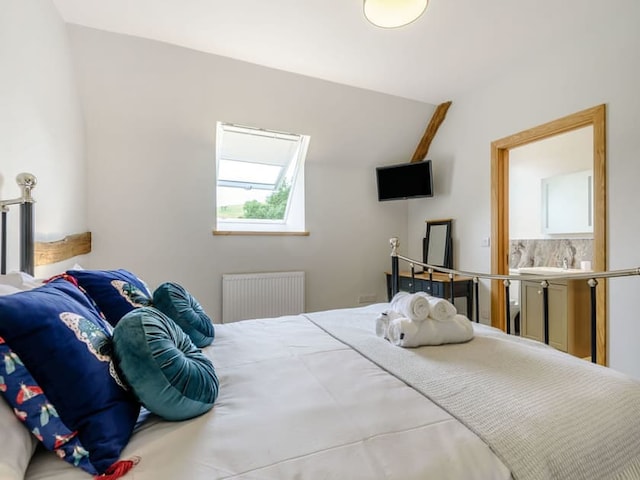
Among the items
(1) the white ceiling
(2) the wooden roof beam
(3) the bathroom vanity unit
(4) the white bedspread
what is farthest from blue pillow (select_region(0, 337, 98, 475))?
(2) the wooden roof beam

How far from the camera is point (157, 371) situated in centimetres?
76

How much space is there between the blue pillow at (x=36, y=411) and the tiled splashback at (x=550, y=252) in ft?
13.7

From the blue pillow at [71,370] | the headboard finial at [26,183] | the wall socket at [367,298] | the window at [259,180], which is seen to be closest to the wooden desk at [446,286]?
the wall socket at [367,298]

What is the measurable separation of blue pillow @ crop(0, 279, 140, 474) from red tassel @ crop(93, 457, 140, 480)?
0.01m

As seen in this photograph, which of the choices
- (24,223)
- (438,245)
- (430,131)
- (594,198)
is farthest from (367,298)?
(24,223)

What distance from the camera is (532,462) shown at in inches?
28.9

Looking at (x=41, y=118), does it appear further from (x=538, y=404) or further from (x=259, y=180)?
(x=538, y=404)

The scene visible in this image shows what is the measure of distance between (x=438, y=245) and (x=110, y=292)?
10.7 feet

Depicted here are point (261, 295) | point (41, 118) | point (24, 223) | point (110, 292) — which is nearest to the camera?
point (110, 292)

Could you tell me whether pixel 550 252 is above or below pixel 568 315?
above

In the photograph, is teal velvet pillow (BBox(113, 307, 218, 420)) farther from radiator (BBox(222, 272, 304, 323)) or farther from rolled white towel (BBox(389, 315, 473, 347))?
radiator (BBox(222, 272, 304, 323))

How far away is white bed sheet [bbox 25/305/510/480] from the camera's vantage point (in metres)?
0.65

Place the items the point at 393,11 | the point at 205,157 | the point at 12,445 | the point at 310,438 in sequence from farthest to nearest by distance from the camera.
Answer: the point at 205,157
the point at 393,11
the point at 310,438
the point at 12,445

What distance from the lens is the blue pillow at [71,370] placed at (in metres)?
0.65
